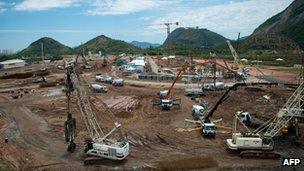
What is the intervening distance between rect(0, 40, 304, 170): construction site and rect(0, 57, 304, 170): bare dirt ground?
0.33 ft

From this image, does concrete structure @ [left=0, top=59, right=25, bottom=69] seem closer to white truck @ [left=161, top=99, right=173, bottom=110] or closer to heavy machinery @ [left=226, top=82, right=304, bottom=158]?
white truck @ [left=161, top=99, right=173, bottom=110]

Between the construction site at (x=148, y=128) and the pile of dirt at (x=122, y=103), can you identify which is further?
the pile of dirt at (x=122, y=103)

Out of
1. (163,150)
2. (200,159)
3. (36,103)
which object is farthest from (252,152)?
(36,103)

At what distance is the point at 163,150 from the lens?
43.4 metres

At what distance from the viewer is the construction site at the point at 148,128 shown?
132 feet

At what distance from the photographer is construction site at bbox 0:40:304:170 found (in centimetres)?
4009

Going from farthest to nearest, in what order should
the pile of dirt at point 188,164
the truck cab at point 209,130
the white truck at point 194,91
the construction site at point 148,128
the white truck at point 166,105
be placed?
the white truck at point 194,91
the white truck at point 166,105
the truck cab at point 209,130
the construction site at point 148,128
the pile of dirt at point 188,164

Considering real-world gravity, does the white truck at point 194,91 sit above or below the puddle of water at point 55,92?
above

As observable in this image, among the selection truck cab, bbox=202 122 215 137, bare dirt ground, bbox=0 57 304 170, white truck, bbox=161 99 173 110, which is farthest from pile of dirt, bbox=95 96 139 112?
truck cab, bbox=202 122 215 137

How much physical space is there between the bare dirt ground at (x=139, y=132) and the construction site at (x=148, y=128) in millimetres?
100

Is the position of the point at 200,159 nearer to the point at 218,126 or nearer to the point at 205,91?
the point at 218,126

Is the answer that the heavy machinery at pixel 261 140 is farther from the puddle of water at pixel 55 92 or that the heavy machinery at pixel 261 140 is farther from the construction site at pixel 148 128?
the puddle of water at pixel 55 92

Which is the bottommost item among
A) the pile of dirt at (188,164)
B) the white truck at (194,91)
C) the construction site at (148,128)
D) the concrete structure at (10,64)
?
the pile of dirt at (188,164)

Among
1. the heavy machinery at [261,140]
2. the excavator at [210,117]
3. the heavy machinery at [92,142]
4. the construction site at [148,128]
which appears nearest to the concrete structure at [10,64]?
the construction site at [148,128]
